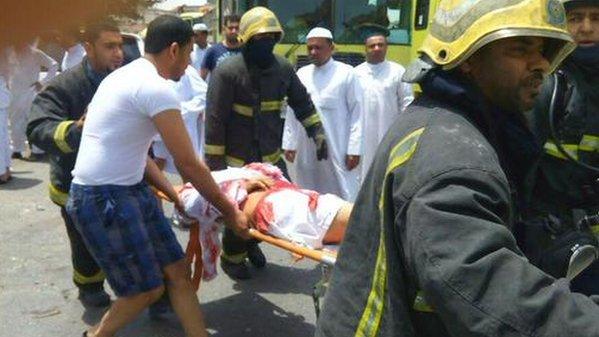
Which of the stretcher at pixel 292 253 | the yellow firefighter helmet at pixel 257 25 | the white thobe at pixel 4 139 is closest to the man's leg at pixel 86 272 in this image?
the stretcher at pixel 292 253

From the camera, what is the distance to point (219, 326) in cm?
416

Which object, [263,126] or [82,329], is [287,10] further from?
[82,329]

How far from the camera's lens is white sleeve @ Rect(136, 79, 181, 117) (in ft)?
10.1

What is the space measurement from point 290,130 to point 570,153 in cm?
326

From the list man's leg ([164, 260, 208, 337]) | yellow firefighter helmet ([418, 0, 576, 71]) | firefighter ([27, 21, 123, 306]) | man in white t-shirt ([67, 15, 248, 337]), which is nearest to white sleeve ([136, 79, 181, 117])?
man in white t-shirt ([67, 15, 248, 337])

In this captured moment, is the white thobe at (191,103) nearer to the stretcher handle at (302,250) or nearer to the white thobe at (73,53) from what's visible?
the stretcher handle at (302,250)

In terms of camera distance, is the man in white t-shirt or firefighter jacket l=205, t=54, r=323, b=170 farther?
firefighter jacket l=205, t=54, r=323, b=170

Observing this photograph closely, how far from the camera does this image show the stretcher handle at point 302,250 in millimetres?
2979

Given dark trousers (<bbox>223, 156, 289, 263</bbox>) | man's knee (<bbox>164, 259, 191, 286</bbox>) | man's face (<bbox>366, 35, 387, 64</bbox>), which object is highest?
man's face (<bbox>366, 35, 387, 64</bbox>)

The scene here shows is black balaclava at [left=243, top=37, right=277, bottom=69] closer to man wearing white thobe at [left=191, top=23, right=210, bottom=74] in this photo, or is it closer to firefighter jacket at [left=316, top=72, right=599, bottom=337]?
firefighter jacket at [left=316, top=72, right=599, bottom=337]

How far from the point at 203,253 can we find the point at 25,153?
21.5 ft

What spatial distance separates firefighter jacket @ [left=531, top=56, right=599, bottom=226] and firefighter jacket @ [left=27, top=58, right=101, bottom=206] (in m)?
2.31

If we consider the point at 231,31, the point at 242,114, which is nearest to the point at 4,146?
the point at 231,31

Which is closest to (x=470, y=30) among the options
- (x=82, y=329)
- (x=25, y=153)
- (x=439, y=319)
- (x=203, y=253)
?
(x=439, y=319)
